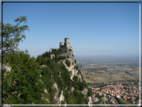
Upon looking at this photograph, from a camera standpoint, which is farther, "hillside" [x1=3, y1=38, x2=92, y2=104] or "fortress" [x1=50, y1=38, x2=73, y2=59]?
"fortress" [x1=50, y1=38, x2=73, y2=59]

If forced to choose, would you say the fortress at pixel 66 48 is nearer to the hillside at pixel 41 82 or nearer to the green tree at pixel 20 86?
the hillside at pixel 41 82

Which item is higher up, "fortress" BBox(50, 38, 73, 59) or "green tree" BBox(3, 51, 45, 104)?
"fortress" BBox(50, 38, 73, 59)

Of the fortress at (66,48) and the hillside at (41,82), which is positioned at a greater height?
the fortress at (66,48)

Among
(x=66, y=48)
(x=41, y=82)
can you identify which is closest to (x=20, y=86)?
(x=41, y=82)

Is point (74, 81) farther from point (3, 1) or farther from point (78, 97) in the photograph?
point (3, 1)

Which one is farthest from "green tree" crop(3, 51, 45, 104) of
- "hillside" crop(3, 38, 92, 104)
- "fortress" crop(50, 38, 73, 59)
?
"fortress" crop(50, 38, 73, 59)

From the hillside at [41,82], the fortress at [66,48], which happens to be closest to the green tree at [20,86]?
the hillside at [41,82]

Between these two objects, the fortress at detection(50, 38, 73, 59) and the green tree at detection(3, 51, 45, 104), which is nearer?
the green tree at detection(3, 51, 45, 104)

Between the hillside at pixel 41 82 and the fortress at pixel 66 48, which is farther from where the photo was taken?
the fortress at pixel 66 48

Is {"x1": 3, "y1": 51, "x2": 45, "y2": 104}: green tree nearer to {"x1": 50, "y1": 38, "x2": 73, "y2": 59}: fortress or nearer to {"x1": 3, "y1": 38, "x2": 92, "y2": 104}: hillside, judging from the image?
{"x1": 3, "y1": 38, "x2": 92, "y2": 104}: hillside

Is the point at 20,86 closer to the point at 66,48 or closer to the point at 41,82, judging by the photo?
the point at 41,82
